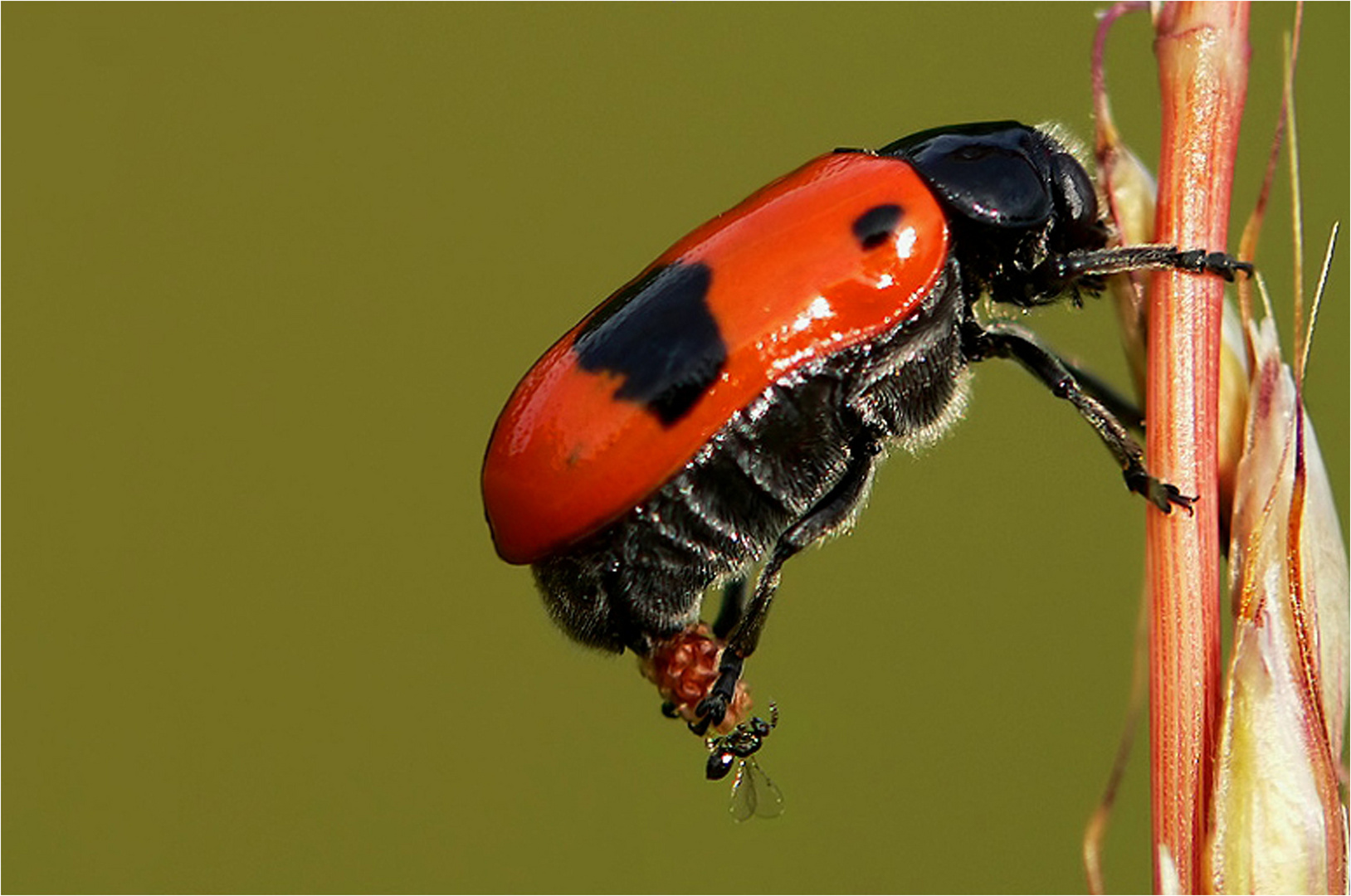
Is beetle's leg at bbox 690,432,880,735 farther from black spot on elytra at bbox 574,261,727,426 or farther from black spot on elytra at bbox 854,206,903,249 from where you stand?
black spot on elytra at bbox 854,206,903,249

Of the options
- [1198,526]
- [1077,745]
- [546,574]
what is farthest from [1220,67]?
[1077,745]

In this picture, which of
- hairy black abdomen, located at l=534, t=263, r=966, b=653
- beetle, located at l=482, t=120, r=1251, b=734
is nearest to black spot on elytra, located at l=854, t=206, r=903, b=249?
beetle, located at l=482, t=120, r=1251, b=734

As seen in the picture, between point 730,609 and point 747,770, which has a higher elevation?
point 730,609

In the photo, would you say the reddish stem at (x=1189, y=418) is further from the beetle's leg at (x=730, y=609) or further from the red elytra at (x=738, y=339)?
the beetle's leg at (x=730, y=609)

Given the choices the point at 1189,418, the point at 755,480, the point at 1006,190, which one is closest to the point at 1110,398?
the point at 1006,190

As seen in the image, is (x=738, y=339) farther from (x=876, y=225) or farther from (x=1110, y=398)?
(x=1110, y=398)

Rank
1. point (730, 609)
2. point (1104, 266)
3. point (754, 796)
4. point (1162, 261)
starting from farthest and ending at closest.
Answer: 1. point (730, 609)
2. point (754, 796)
3. point (1104, 266)
4. point (1162, 261)

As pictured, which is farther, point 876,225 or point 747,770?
point 876,225
